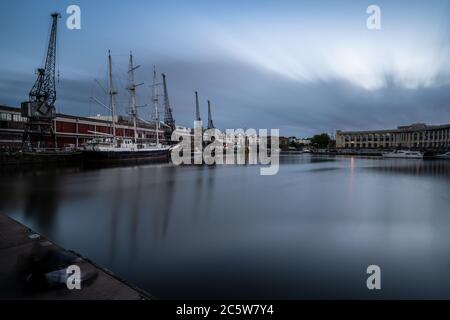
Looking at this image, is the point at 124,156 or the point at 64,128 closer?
the point at 124,156

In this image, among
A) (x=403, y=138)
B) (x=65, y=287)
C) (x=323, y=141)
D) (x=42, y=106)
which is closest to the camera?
(x=65, y=287)

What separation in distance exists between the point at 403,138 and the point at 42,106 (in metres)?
141

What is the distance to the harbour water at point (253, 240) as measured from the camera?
19.2ft

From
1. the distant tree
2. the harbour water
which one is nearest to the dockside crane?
the harbour water

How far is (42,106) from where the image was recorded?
4250 cm

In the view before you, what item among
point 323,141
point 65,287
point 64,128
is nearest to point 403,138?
point 323,141

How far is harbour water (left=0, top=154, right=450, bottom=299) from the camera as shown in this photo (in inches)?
231

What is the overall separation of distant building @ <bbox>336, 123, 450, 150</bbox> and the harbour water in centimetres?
10895

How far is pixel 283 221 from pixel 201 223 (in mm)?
3611

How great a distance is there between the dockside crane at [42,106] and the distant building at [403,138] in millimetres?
120081

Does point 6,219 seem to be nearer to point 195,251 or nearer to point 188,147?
point 195,251

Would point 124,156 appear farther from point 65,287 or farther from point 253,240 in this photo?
point 65,287

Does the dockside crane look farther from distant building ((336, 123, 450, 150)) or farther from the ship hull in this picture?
distant building ((336, 123, 450, 150))
